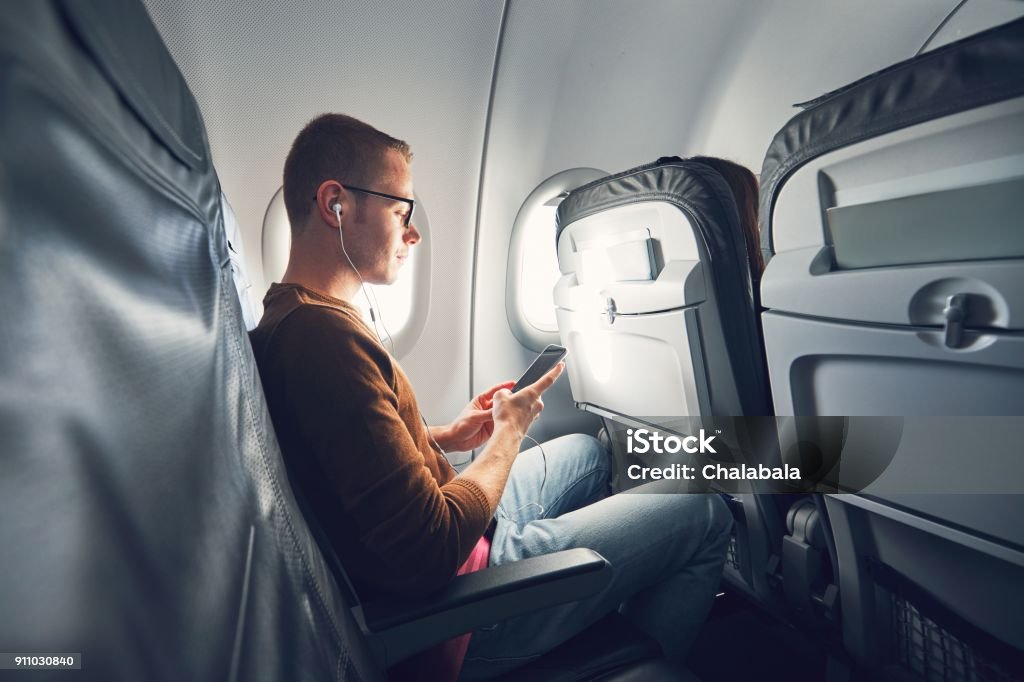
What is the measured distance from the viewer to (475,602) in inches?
37.7

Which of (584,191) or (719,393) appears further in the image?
(584,191)

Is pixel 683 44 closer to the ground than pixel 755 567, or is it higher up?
higher up

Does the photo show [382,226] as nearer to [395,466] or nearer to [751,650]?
[395,466]

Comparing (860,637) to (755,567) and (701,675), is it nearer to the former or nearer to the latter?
(755,567)

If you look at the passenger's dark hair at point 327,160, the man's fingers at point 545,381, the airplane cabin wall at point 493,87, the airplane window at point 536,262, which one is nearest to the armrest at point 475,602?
the man's fingers at point 545,381

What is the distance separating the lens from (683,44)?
2.76m

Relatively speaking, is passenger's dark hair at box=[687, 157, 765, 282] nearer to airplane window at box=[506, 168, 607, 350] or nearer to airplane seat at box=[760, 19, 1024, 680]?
airplane seat at box=[760, 19, 1024, 680]

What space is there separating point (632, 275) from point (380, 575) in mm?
1073

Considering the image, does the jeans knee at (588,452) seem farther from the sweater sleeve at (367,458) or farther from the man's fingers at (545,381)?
the sweater sleeve at (367,458)

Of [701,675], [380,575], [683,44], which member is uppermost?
[683,44]

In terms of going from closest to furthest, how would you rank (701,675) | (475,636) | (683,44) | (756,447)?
(475,636) < (756,447) < (701,675) < (683,44)

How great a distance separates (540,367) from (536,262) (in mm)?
1058

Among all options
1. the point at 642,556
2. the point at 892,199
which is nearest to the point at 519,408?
the point at 642,556

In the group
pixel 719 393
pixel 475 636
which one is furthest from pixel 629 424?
pixel 475 636
